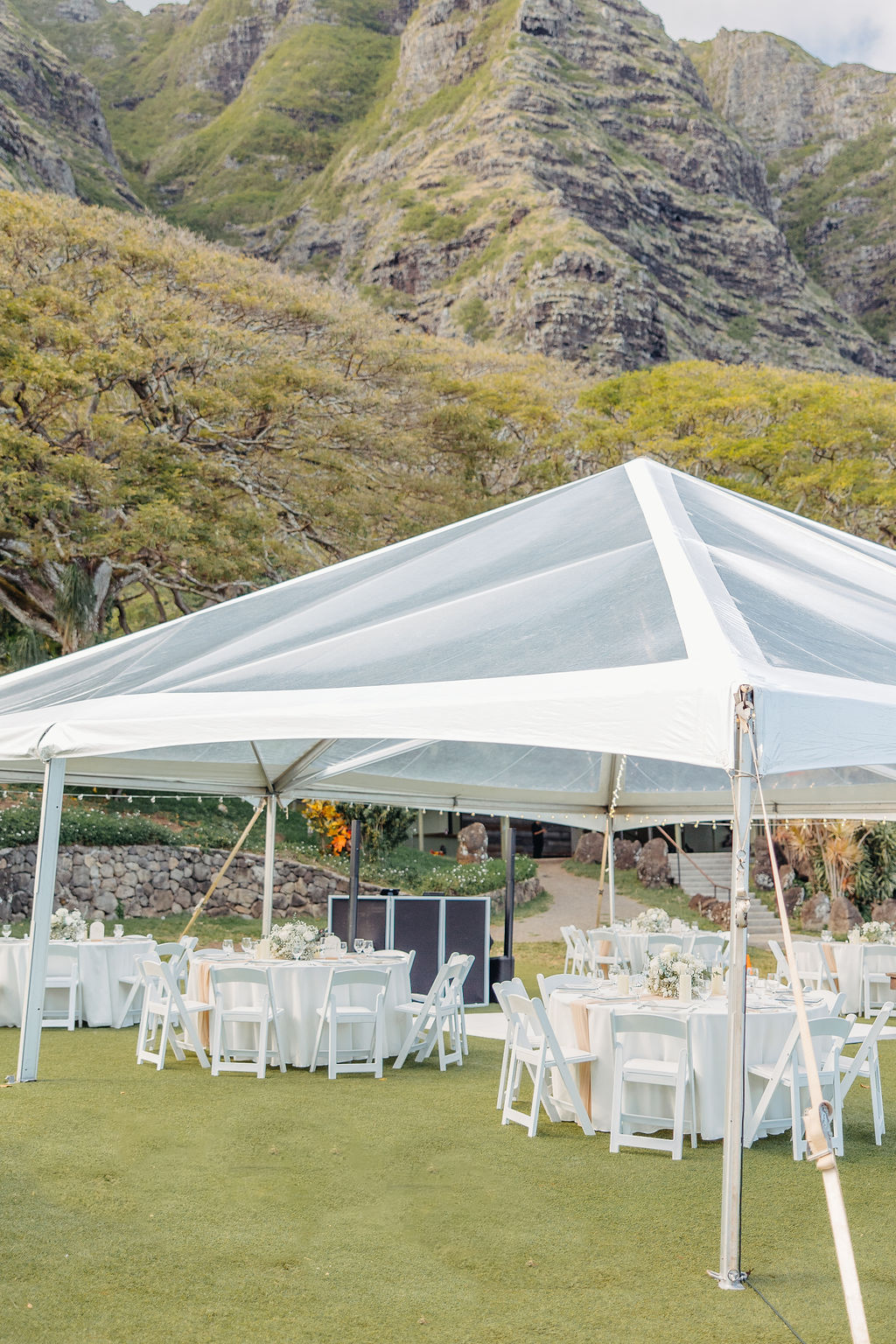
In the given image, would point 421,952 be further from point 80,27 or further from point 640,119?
point 80,27

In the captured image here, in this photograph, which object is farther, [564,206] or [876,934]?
[564,206]

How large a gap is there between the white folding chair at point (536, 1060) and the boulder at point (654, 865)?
16837 millimetres

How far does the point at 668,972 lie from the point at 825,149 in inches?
3394

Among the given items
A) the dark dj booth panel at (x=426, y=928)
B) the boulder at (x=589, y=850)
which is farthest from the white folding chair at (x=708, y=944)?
the boulder at (x=589, y=850)

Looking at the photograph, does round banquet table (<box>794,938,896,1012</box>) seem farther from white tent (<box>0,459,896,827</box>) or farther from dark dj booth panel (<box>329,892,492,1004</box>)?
white tent (<box>0,459,896,827</box>)

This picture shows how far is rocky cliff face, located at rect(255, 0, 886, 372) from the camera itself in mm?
50312

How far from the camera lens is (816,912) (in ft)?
61.5

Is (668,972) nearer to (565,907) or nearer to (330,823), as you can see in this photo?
(330,823)

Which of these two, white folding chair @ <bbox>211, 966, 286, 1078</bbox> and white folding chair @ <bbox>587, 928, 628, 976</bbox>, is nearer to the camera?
white folding chair @ <bbox>211, 966, 286, 1078</bbox>

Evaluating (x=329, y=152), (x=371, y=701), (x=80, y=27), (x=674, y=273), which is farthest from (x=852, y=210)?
(x=371, y=701)

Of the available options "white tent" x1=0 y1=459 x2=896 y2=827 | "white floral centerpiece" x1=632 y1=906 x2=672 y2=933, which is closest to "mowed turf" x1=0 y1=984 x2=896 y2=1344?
"white tent" x1=0 y1=459 x2=896 y2=827

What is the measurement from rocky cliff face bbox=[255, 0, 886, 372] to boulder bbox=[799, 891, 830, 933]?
33.7m

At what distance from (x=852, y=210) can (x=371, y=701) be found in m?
80.9

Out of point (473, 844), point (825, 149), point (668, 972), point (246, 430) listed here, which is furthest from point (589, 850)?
point (825, 149)
